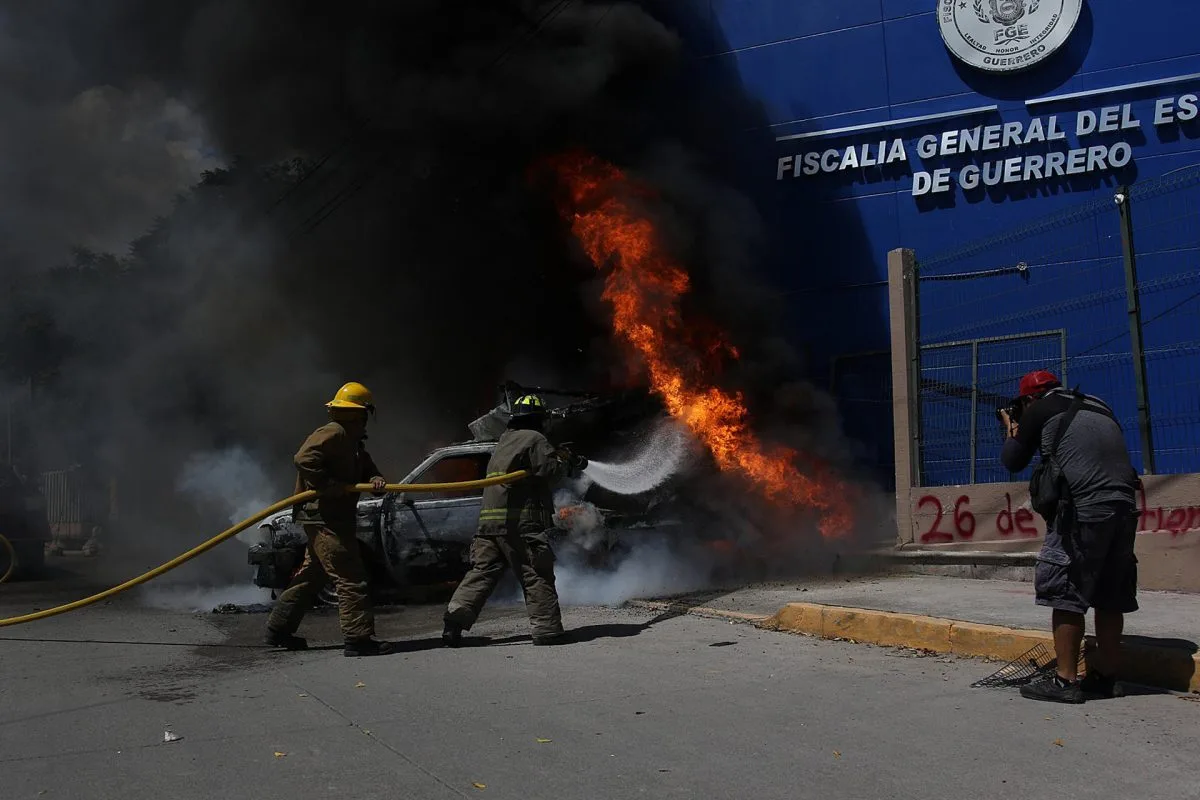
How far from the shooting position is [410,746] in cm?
434

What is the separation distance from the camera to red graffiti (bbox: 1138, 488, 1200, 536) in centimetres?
764

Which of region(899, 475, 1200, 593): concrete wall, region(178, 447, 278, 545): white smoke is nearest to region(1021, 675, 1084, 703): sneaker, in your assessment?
region(899, 475, 1200, 593): concrete wall

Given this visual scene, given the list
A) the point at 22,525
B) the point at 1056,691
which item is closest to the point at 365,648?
the point at 1056,691

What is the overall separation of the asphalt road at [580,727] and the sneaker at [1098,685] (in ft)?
0.24

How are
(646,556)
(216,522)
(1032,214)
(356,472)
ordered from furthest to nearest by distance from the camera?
(216,522), (1032,214), (646,556), (356,472)

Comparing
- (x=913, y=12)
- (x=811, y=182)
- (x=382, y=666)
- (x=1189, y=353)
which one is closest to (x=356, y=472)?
(x=382, y=666)

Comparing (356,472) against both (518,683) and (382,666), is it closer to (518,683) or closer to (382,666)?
(382,666)

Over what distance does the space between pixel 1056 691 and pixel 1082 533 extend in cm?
70

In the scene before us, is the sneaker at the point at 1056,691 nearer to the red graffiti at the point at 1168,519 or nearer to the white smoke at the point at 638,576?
the red graffiti at the point at 1168,519

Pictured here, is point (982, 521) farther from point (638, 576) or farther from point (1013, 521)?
point (638, 576)

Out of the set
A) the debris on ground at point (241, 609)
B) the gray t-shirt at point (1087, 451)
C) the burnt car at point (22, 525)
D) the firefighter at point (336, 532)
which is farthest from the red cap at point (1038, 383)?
the burnt car at point (22, 525)

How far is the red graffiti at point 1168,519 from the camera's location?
7.64 m

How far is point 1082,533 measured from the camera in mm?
4727

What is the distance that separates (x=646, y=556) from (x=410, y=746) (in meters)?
5.10
